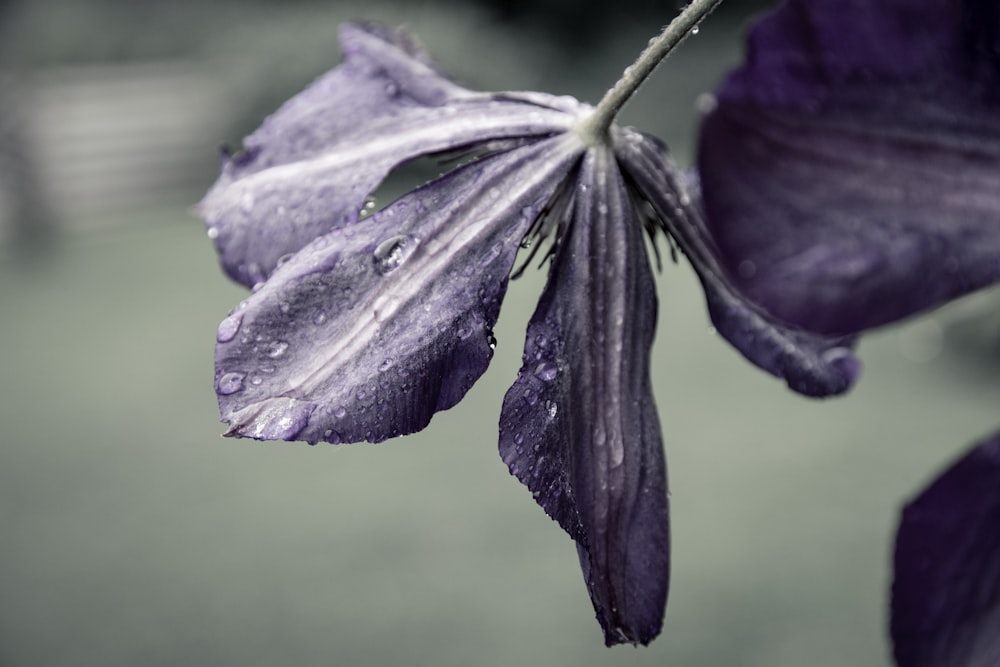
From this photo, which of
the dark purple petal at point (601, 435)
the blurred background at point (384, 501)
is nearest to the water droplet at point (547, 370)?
the dark purple petal at point (601, 435)

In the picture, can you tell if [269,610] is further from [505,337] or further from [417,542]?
[505,337]

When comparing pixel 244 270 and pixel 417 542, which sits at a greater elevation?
pixel 244 270

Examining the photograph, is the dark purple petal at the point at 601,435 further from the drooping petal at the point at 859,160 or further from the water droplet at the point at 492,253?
the drooping petal at the point at 859,160

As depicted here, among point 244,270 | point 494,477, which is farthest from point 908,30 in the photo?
point 494,477

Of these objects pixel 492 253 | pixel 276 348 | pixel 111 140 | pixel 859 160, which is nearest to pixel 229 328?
pixel 276 348

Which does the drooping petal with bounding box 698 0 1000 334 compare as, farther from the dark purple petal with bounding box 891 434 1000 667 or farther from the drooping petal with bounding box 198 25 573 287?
the drooping petal with bounding box 198 25 573 287

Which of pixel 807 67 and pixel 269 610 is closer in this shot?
pixel 807 67
